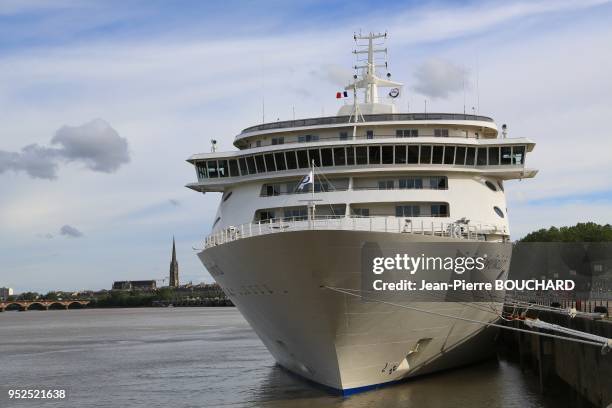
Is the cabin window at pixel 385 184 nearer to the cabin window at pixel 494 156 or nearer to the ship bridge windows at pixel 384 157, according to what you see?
the ship bridge windows at pixel 384 157

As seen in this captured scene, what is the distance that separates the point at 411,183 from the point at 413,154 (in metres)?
0.93

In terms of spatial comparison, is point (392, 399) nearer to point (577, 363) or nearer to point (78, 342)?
point (577, 363)

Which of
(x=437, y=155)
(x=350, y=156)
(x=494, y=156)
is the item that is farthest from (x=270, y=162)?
(x=494, y=156)

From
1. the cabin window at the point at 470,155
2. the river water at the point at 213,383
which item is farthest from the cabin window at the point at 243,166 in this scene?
the cabin window at the point at 470,155

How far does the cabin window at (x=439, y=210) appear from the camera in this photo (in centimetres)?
2472

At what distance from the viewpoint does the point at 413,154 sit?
83.4 ft

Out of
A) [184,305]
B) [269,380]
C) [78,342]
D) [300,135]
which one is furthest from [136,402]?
[184,305]

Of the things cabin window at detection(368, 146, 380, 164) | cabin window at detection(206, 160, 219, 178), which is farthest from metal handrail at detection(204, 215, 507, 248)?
cabin window at detection(206, 160, 219, 178)

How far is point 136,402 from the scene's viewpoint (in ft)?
87.5

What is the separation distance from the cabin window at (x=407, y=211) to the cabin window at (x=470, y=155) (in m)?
2.90

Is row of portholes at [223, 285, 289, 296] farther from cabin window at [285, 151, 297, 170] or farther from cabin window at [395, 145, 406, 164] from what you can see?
cabin window at [395, 145, 406, 164]

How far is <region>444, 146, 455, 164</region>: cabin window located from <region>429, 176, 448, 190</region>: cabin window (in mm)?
604

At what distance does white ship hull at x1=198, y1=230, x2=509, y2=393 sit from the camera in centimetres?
2036

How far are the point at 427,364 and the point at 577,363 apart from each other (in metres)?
4.41
